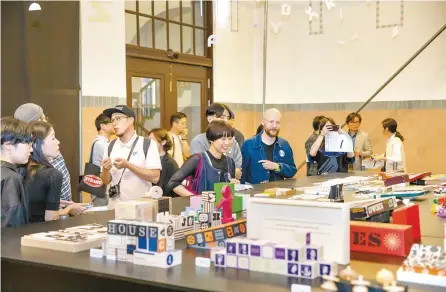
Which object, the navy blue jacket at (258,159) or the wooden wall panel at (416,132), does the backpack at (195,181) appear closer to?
the navy blue jacket at (258,159)

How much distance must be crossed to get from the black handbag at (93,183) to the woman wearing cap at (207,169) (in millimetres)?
566

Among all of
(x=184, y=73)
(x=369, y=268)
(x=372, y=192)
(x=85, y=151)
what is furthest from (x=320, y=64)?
(x=369, y=268)

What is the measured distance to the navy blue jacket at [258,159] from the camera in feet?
14.6

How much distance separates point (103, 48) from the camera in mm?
6121

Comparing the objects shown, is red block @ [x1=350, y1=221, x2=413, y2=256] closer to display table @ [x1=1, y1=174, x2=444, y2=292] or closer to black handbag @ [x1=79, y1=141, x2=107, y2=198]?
display table @ [x1=1, y1=174, x2=444, y2=292]

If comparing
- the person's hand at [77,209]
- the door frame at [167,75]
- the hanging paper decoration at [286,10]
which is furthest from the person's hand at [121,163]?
the hanging paper decoration at [286,10]

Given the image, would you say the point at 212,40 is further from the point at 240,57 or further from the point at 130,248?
the point at 130,248

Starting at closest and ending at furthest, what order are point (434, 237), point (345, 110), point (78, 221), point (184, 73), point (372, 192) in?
point (434, 237), point (78, 221), point (372, 192), point (184, 73), point (345, 110)

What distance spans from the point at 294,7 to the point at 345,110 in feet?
5.73

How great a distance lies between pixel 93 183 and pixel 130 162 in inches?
10.5

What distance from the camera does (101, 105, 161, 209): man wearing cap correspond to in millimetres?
3727

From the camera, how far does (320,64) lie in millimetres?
8805

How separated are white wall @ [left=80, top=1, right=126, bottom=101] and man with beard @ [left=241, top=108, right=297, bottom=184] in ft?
7.20

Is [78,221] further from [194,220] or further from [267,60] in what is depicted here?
[267,60]
